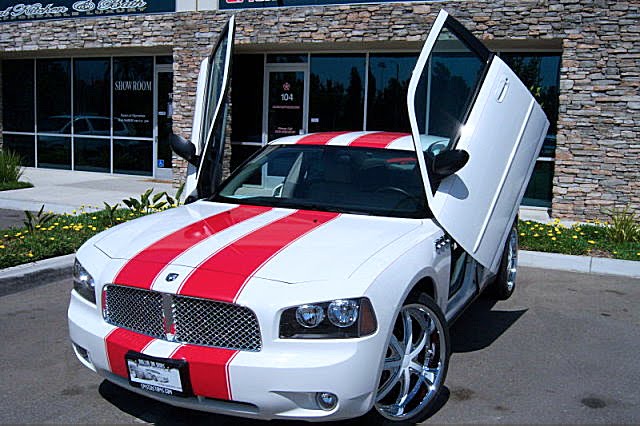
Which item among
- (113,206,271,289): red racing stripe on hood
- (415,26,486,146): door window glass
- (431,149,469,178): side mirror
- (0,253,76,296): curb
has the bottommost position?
(0,253,76,296): curb

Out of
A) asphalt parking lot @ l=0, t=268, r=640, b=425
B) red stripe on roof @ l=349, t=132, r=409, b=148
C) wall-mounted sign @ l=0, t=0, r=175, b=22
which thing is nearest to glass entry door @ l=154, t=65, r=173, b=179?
wall-mounted sign @ l=0, t=0, r=175, b=22

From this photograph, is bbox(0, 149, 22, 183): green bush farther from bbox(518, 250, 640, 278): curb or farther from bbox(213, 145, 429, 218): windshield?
bbox(518, 250, 640, 278): curb

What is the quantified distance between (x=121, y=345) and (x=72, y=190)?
11305mm

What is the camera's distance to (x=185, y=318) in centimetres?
359

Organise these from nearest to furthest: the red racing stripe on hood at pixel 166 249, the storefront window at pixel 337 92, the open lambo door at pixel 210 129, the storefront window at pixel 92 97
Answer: the red racing stripe on hood at pixel 166 249
the open lambo door at pixel 210 129
the storefront window at pixel 337 92
the storefront window at pixel 92 97

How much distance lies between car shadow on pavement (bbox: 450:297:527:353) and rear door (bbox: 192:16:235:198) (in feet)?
7.54

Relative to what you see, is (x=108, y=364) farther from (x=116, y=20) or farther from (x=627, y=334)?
(x=116, y=20)

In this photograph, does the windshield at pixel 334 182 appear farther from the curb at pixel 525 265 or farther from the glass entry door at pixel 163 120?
the glass entry door at pixel 163 120

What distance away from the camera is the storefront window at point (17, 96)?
18656mm

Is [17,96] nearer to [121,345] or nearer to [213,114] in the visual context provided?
[213,114]

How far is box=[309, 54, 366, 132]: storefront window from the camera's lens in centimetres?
1424

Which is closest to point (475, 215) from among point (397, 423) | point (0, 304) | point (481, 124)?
point (481, 124)

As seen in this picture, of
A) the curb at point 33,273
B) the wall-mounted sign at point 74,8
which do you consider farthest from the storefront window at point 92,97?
the curb at point 33,273

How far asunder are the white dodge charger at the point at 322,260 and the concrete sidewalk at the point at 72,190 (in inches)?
282
